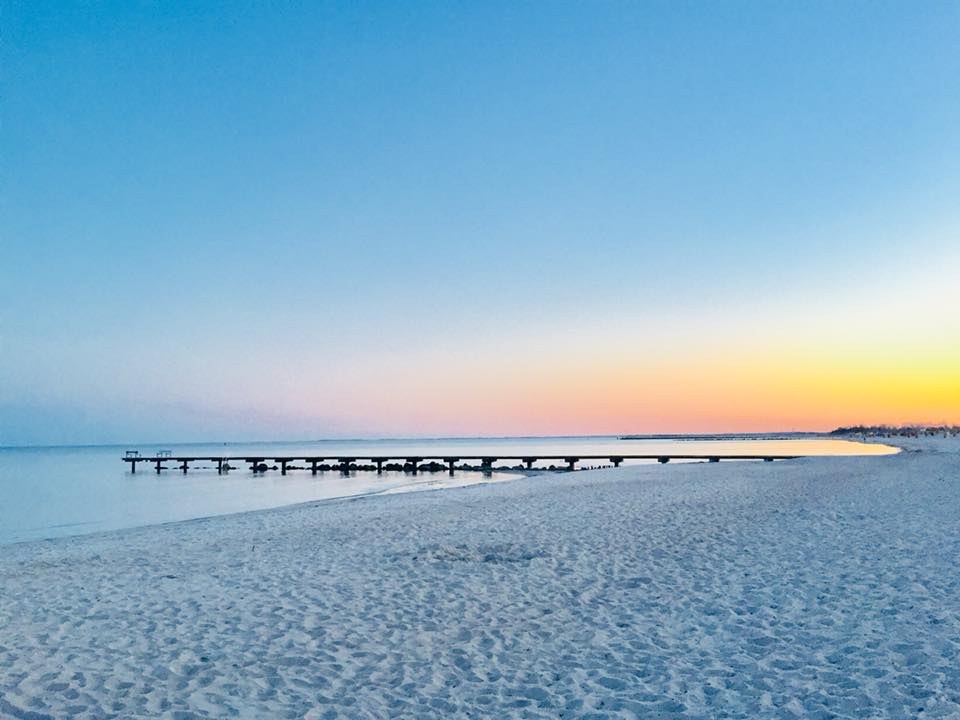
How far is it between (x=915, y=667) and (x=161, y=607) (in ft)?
30.3

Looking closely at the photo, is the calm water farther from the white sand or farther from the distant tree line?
the distant tree line

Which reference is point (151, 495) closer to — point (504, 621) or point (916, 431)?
point (504, 621)

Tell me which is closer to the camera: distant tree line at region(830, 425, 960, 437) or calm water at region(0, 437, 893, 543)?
calm water at region(0, 437, 893, 543)

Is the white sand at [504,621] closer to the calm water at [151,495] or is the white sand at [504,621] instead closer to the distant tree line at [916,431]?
the calm water at [151,495]

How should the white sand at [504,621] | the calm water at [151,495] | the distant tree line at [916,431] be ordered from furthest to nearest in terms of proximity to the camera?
the distant tree line at [916,431]
the calm water at [151,495]
the white sand at [504,621]

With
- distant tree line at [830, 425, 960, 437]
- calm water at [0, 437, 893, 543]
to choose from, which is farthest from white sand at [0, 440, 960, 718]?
distant tree line at [830, 425, 960, 437]

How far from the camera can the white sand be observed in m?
6.00

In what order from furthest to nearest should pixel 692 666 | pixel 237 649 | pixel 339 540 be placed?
pixel 339 540, pixel 237 649, pixel 692 666

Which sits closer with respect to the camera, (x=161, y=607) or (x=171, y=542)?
(x=161, y=607)

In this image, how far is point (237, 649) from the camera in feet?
24.6

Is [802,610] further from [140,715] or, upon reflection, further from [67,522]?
[67,522]

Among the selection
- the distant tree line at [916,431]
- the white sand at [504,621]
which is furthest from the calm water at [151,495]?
the distant tree line at [916,431]

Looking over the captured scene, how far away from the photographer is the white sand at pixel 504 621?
6004 mm

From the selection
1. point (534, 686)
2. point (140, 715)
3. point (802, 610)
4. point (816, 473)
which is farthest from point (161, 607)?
point (816, 473)
